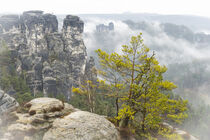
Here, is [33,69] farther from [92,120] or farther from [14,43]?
[92,120]

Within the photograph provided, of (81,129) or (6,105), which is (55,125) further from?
(6,105)

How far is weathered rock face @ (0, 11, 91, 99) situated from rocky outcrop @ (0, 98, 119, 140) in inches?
2599

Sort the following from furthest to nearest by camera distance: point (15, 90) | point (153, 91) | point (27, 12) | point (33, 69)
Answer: point (27, 12) < point (33, 69) < point (15, 90) < point (153, 91)

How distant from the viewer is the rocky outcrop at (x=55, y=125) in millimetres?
10906

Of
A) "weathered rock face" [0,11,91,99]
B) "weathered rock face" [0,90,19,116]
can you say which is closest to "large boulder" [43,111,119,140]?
"weathered rock face" [0,90,19,116]

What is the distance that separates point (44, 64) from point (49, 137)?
270 feet

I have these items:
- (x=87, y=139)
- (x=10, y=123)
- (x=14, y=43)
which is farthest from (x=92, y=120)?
(x=14, y=43)

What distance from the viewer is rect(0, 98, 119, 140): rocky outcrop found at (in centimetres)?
1091

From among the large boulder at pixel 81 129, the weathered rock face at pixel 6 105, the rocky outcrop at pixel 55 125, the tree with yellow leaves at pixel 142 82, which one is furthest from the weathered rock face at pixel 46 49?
the large boulder at pixel 81 129

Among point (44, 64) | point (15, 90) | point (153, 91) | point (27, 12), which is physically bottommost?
point (15, 90)

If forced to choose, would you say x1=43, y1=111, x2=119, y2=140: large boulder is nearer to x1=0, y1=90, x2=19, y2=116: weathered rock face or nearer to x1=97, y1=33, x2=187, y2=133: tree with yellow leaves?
x1=97, y1=33, x2=187, y2=133: tree with yellow leaves

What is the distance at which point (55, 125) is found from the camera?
452 inches

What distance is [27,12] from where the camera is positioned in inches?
3969

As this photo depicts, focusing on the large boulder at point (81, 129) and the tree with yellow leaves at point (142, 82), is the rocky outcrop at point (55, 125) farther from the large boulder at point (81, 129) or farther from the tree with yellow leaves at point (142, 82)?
the tree with yellow leaves at point (142, 82)
